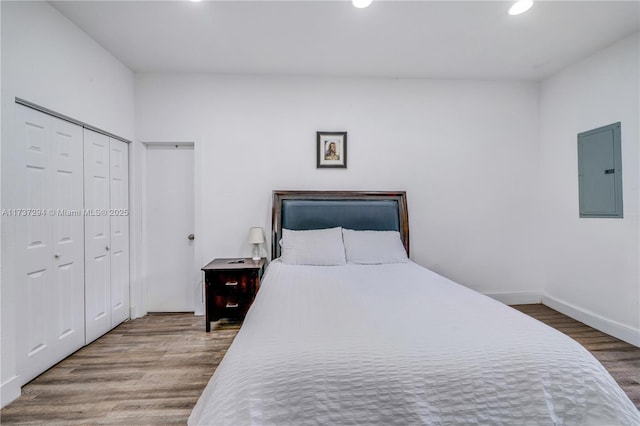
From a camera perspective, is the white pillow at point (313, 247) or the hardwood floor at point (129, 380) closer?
the hardwood floor at point (129, 380)

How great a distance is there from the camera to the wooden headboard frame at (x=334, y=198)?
128 inches

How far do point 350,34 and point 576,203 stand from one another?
120 inches

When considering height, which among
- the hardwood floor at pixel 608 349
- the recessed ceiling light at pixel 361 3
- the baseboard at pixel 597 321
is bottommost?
the hardwood floor at pixel 608 349

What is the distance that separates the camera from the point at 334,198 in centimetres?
330

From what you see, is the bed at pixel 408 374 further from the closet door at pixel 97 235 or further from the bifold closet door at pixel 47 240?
the closet door at pixel 97 235

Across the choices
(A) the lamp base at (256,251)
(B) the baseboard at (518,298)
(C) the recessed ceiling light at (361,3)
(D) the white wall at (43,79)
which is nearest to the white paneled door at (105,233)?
(D) the white wall at (43,79)

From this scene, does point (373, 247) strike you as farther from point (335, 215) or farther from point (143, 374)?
point (143, 374)

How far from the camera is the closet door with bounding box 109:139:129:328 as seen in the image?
9.78ft

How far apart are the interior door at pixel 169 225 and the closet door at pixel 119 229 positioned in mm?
227

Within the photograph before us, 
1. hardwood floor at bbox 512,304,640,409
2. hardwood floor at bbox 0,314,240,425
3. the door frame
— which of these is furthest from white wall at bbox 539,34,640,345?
the door frame

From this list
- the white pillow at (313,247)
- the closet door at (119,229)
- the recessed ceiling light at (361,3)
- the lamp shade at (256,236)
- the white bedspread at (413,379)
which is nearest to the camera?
the white bedspread at (413,379)

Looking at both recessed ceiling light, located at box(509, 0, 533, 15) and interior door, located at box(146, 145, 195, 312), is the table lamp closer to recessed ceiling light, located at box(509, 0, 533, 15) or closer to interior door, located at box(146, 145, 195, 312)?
interior door, located at box(146, 145, 195, 312)

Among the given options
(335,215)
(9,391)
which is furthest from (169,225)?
(335,215)

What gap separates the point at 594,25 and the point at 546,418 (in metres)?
3.16
